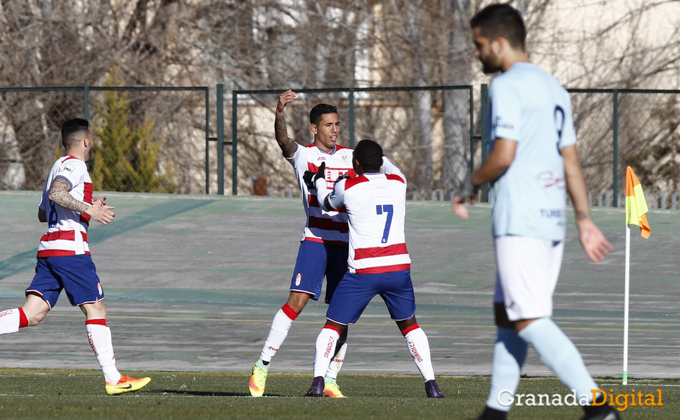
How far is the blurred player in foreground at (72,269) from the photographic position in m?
7.43

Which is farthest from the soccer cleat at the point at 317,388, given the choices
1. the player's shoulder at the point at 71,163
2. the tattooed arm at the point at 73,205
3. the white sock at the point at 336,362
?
the player's shoulder at the point at 71,163

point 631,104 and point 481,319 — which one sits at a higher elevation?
point 631,104

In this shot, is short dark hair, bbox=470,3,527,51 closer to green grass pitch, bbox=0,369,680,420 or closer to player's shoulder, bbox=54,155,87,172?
green grass pitch, bbox=0,369,680,420

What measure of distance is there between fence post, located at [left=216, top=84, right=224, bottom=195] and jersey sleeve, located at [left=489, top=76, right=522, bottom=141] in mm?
16891

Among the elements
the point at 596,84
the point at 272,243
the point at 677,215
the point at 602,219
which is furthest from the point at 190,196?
the point at 596,84

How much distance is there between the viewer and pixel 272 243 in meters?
17.5

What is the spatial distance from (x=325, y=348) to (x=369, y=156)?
4.66 ft

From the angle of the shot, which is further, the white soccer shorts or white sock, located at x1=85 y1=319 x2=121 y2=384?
white sock, located at x1=85 y1=319 x2=121 y2=384

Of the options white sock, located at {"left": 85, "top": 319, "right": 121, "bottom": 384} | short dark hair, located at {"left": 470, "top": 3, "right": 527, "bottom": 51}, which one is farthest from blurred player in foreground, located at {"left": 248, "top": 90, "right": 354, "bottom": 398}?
short dark hair, located at {"left": 470, "top": 3, "right": 527, "bottom": 51}

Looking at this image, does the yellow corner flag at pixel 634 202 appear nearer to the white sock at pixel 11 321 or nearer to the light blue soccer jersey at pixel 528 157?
the light blue soccer jersey at pixel 528 157

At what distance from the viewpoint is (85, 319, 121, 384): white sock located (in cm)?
743

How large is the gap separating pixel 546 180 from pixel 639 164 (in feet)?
65.2

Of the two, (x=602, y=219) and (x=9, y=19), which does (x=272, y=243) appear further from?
(x=9, y=19)

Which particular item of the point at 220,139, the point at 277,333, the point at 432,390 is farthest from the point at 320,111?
the point at 220,139
